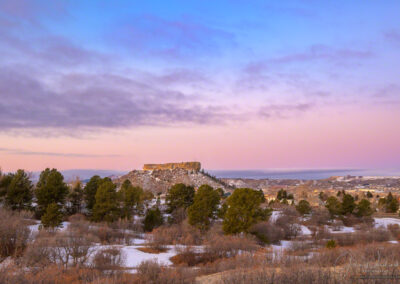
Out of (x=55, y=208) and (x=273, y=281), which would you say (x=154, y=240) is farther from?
(x=273, y=281)

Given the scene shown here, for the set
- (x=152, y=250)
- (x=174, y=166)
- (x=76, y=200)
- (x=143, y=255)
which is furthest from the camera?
(x=174, y=166)

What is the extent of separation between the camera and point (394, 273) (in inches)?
257

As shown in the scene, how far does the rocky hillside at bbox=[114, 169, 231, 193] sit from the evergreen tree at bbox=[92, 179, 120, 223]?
70693 millimetres

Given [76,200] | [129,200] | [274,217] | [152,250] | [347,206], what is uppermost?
[129,200]

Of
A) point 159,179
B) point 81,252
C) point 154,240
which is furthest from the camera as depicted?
A: point 159,179

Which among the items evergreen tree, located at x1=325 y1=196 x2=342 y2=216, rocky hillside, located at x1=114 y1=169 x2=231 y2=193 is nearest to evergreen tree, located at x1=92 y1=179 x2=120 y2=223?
evergreen tree, located at x1=325 y1=196 x2=342 y2=216

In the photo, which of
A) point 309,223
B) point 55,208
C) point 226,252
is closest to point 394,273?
point 226,252

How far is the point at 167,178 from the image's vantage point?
4911 inches

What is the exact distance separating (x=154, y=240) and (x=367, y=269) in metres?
21.8

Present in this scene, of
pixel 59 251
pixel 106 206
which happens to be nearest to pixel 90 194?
pixel 106 206

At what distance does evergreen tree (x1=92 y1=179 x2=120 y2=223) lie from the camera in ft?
118

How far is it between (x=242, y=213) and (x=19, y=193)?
25600 mm

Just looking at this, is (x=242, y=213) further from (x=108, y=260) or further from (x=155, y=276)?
(x=155, y=276)

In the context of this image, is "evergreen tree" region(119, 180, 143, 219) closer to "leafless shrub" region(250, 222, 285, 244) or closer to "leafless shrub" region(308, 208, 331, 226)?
"leafless shrub" region(250, 222, 285, 244)
